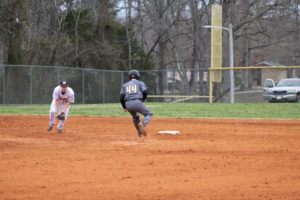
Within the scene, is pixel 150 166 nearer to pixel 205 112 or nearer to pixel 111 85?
pixel 205 112

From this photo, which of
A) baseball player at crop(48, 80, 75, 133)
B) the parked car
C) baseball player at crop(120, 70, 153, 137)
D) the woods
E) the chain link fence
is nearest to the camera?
baseball player at crop(120, 70, 153, 137)

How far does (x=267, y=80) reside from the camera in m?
33.0

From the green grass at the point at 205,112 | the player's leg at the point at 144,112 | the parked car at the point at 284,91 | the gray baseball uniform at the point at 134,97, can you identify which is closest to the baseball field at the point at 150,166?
the player's leg at the point at 144,112

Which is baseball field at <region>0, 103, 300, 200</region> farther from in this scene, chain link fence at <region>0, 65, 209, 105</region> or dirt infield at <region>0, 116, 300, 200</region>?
chain link fence at <region>0, 65, 209, 105</region>

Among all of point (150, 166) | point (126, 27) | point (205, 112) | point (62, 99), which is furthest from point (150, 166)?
point (126, 27)

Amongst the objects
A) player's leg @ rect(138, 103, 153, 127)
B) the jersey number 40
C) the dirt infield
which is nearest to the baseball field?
the dirt infield

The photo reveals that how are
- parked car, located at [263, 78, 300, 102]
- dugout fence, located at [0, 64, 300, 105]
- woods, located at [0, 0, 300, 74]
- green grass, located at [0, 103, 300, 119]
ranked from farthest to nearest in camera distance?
woods, located at [0, 0, 300, 74] < parked car, located at [263, 78, 300, 102] < dugout fence, located at [0, 64, 300, 105] < green grass, located at [0, 103, 300, 119]

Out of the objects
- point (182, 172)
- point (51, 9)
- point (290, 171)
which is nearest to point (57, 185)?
point (182, 172)

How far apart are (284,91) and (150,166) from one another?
2516 cm

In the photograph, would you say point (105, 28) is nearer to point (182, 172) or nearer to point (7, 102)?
point (7, 102)

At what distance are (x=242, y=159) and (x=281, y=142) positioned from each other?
2.90 metres

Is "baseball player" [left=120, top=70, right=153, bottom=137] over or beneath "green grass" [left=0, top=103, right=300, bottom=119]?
over

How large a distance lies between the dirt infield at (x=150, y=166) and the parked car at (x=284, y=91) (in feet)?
61.8

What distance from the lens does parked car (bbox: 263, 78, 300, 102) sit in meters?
30.5
